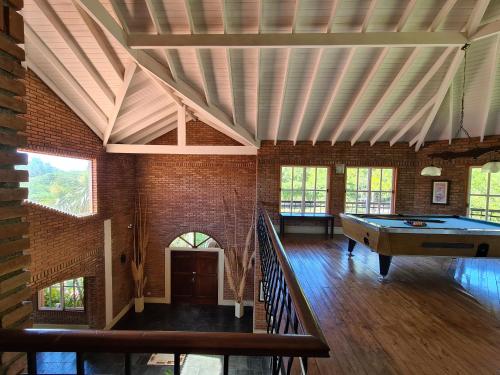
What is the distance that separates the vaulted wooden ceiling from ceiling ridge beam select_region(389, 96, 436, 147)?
1.7 inches

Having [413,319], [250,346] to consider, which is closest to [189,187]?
[413,319]

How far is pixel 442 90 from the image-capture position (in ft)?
15.9

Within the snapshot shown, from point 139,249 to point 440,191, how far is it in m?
8.89

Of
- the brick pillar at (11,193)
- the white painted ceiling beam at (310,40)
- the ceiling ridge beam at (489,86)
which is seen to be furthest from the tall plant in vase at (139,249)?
the ceiling ridge beam at (489,86)

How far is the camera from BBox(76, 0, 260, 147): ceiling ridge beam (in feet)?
9.35

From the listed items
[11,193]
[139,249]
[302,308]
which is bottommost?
[139,249]

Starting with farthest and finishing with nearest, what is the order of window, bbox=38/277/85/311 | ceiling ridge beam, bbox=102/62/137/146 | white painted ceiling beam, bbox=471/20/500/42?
window, bbox=38/277/85/311 < ceiling ridge beam, bbox=102/62/137/146 < white painted ceiling beam, bbox=471/20/500/42

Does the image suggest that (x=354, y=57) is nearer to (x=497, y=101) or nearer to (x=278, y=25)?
(x=278, y=25)

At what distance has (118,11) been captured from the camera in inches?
127

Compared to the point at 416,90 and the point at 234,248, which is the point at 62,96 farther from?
the point at 416,90

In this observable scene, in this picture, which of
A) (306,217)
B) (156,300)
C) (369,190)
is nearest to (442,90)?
(369,190)

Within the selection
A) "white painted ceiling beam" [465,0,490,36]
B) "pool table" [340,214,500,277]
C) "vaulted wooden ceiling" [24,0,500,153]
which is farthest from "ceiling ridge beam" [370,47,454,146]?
"pool table" [340,214,500,277]

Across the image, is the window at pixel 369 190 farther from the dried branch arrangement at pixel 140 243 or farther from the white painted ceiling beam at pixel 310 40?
the dried branch arrangement at pixel 140 243

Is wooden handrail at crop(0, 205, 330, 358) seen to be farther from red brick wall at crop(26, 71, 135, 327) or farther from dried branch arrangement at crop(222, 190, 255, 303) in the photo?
dried branch arrangement at crop(222, 190, 255, 303)
